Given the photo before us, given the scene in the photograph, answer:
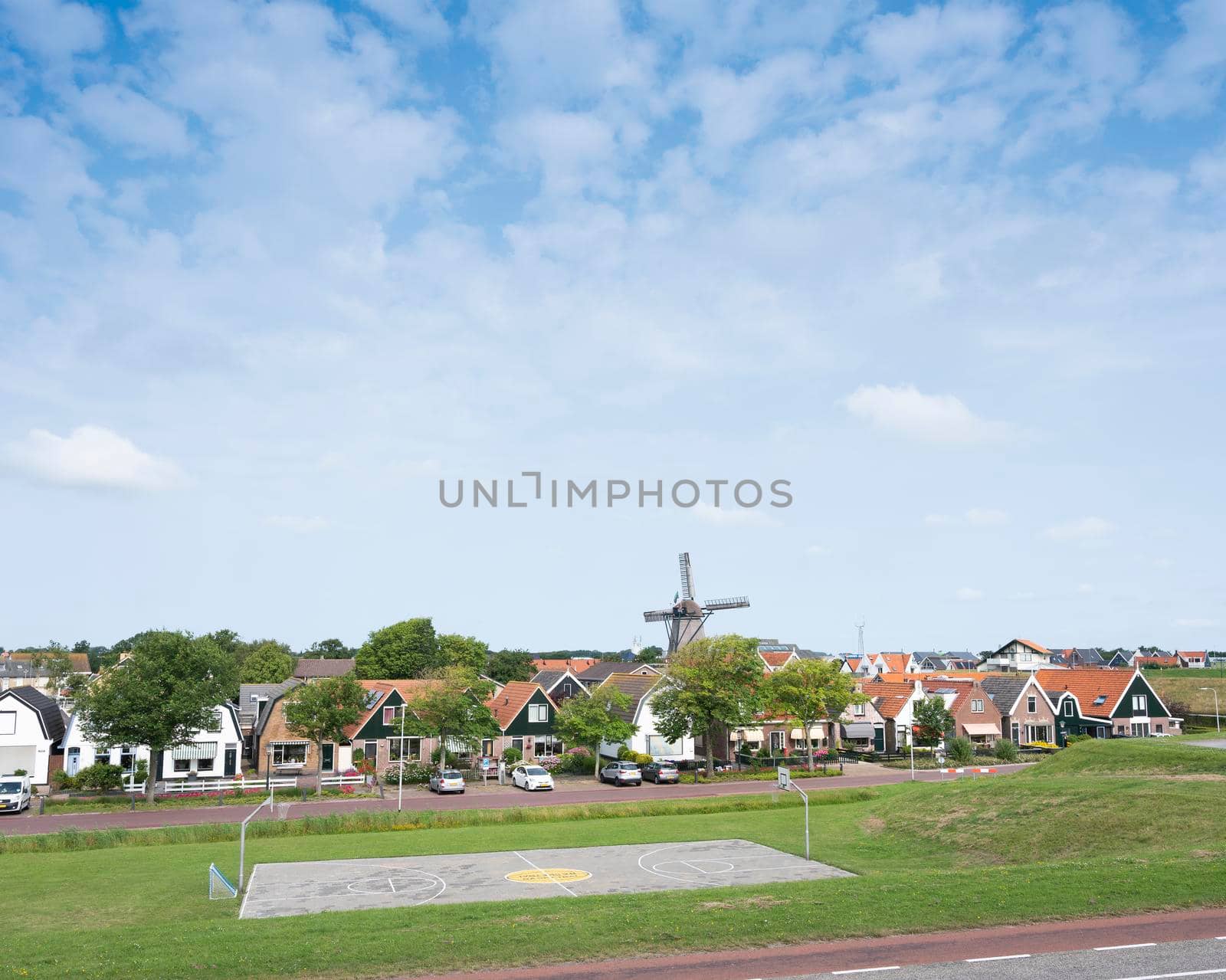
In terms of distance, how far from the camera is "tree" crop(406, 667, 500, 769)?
204ft

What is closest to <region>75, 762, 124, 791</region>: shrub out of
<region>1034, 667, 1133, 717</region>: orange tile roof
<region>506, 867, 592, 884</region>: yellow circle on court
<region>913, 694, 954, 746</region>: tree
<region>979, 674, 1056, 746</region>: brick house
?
<region>506, 867, 592, 884</region>: yellow circle on court

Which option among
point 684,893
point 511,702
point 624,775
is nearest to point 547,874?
point 684,893

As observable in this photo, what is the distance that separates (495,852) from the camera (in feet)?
123

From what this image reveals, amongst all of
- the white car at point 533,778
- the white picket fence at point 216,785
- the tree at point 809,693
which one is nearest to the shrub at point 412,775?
the white picket fence at point 216,785

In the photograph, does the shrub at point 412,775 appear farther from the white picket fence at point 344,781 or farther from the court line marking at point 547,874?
the court line marking at point 547,874

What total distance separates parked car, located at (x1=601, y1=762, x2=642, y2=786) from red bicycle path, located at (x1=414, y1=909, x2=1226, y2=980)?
41925 mm

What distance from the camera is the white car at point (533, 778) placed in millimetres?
58469

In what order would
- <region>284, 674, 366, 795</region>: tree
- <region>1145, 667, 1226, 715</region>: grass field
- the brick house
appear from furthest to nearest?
<region>1145, 667, 1226, 715</region>: grass field
the brick house
<region>284, 674, 366, 795</region>: tree

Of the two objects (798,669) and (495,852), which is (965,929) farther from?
(798,669)

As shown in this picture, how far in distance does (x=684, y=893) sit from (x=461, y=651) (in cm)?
9539

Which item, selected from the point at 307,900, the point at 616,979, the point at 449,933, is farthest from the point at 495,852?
the point at 616,979

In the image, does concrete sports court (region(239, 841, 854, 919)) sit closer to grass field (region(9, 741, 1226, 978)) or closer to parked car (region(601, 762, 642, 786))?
grass field (region(9, 741, 1226, 978))

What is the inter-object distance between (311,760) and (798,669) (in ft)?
125

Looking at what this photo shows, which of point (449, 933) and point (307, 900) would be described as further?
point (307, 900)
